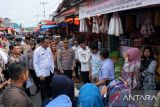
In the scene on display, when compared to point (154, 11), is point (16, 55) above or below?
below

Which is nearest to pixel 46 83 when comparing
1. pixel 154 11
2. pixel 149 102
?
pixel 154 11

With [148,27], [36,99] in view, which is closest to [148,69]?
[148,27]

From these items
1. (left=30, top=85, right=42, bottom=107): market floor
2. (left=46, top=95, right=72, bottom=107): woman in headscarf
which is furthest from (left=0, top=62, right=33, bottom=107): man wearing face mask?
(left=30, top=85, right=42, bottom=107): market floor

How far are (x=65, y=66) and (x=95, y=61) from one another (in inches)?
56.5

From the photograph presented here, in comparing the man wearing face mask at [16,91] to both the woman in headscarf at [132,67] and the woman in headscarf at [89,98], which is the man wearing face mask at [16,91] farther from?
the woman in headscarf at [132,67]

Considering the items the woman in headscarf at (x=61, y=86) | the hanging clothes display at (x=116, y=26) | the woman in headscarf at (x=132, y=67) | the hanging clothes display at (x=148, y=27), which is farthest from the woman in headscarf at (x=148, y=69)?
the woman in headscarf at (x=61, y=86)

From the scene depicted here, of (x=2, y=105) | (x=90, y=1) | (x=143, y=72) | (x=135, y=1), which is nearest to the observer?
(x=2, y=105)

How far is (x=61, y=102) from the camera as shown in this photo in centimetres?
358

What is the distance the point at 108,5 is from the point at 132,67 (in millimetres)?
1856

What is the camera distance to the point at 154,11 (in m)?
7.47

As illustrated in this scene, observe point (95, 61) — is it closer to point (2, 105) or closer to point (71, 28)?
point (2, 105)

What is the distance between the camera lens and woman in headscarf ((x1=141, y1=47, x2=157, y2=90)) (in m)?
6.29

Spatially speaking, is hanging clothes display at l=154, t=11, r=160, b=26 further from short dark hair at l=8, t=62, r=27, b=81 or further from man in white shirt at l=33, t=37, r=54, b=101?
short dark hair at l=8, t=62, r=27, b=81

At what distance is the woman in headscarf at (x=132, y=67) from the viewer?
636 cm
